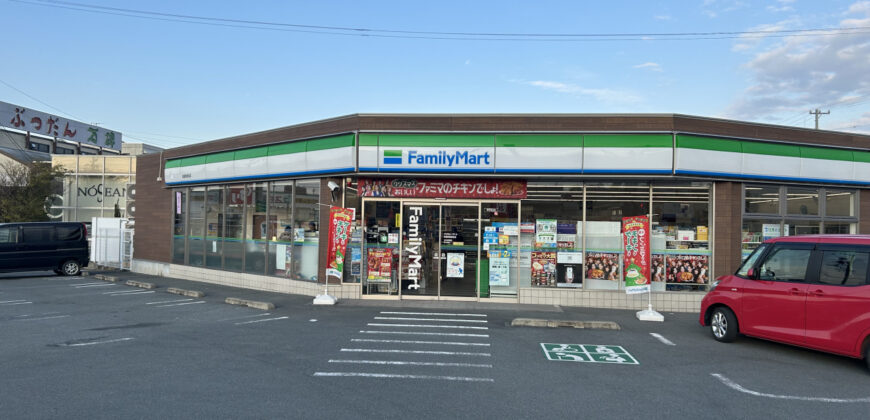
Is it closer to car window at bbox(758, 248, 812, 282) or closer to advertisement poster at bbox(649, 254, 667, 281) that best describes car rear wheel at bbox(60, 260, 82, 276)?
advertisement poster at bbox(649, 254, 667, 281)

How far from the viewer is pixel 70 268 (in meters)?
19.3

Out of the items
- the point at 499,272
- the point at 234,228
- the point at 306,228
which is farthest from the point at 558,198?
the point at 234,228

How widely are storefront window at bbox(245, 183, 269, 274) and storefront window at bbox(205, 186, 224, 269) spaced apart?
1.56m

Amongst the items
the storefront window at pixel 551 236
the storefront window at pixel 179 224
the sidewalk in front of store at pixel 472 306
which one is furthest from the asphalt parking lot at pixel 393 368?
the storefront window at pixel 179 224

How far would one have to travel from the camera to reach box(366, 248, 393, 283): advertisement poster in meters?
13.0

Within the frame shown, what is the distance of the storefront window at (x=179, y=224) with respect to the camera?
59.7ft

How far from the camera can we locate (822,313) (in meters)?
7.35

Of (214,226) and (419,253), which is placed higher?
(214,226)

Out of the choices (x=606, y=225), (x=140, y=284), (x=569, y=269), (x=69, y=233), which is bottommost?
(x=140, y=284)

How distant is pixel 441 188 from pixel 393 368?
264 inches

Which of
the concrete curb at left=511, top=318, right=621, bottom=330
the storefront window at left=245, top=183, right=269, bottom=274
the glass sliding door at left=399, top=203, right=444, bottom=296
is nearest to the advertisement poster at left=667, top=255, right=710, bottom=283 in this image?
the concrete curb at left=511, top=318, right=621, bottom=330

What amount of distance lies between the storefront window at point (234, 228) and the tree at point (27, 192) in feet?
62.4

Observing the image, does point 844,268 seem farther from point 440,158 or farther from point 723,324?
point 440,158

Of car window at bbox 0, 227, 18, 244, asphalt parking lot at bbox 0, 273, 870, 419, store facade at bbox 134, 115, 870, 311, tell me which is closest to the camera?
asphalt parking lot at bbox 0, 273, 870, 419
